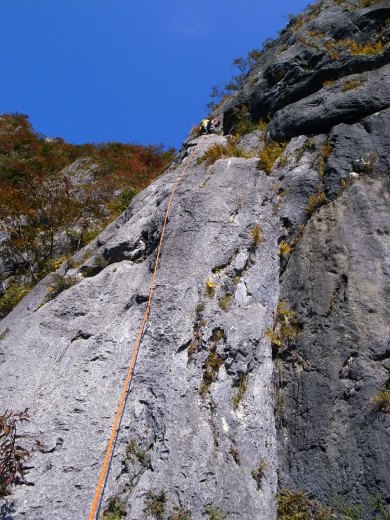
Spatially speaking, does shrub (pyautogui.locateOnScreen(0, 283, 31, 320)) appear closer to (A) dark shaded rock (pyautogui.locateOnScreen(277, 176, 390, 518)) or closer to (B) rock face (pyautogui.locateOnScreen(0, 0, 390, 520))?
(B) rock face (pyautogui.locateOnScreen(0, 0, 390, 520))

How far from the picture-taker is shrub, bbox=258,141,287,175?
30.9 feet

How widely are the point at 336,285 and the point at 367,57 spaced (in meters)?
7.10

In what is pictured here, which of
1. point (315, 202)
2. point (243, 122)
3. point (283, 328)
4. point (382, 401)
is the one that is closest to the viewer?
point (382, 401)

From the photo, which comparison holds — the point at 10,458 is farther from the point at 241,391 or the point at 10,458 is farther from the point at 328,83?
the point at 328,83

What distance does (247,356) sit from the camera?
19.4 feet

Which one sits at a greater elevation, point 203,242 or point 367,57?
point 367,57

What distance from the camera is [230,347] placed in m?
5.93

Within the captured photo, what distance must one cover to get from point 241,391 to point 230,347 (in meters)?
0.61

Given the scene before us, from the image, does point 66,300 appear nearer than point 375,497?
No

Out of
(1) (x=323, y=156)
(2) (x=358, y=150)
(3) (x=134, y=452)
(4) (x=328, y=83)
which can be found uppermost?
(4) (x=328, y=83)

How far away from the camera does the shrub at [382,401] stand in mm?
5086

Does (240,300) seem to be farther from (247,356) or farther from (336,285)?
(336,285)

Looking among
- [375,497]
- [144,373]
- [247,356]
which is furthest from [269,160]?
[375,497]

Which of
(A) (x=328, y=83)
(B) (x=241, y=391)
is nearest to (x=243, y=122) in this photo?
(A) (x=328, y=83)
